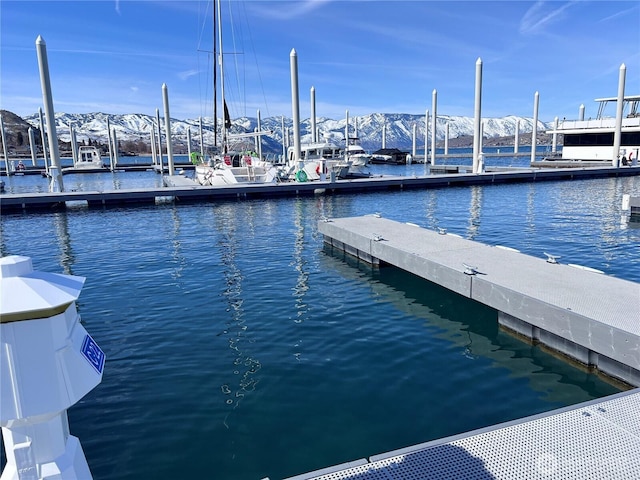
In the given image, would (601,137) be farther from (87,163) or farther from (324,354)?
(87,163)

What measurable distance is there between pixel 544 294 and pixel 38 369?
6.99 meters

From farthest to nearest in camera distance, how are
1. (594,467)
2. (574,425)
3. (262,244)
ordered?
(262,244) < (574,425) < (594,467)

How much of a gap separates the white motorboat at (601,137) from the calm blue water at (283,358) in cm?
3780

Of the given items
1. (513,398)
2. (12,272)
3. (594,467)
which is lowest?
(513,398)

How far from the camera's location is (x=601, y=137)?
4778 cm

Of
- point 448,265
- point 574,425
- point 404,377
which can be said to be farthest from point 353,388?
point 448,265

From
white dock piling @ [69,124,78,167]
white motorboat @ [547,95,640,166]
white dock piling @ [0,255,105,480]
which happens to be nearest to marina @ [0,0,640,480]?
white dock piling @ [0,255,105,480]

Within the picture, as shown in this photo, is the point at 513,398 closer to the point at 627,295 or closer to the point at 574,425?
the point at 574,425

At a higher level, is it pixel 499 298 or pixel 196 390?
pixel 499 298

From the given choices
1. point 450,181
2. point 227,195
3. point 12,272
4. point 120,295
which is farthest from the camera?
point 450,181

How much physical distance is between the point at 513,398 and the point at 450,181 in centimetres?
2865

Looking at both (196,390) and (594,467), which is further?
(196,390)

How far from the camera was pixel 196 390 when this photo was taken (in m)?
5.84

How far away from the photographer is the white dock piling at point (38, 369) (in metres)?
1.65
